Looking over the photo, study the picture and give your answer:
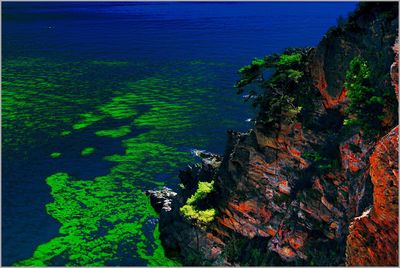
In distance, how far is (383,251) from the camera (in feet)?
77.7

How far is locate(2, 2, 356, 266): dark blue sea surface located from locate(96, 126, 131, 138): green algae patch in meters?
0.19

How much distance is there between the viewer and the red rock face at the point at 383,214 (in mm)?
22797

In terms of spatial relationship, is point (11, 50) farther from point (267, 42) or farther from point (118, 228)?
point (118, 228)

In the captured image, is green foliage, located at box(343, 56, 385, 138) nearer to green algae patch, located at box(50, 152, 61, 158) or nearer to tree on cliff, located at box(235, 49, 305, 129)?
tree on cliff, located at box(235, 49, 305, 129)

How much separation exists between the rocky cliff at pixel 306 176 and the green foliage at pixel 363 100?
0.40 metres

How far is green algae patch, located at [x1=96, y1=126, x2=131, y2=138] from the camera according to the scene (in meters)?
90.2

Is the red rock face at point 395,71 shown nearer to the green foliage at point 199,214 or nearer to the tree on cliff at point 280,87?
the tree on cliff at point 280,87

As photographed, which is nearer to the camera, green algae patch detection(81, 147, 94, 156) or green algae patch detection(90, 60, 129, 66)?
green algae patch detection(81, 147, 94, 156)

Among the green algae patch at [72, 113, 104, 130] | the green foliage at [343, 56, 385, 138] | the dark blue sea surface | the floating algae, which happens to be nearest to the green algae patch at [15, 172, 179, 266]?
the floating algae

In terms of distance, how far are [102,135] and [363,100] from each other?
209ft

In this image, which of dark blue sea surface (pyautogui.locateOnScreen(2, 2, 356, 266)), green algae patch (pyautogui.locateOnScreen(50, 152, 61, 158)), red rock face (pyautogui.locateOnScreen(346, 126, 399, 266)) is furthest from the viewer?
green algae patch (pyautogui.locateOnScreen(50, 152, 61, 158))

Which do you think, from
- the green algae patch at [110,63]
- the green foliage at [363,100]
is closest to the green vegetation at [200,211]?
the green foliage at [363,100]

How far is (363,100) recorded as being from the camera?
33.3m

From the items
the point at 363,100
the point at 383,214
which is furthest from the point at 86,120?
the point at 383,214
